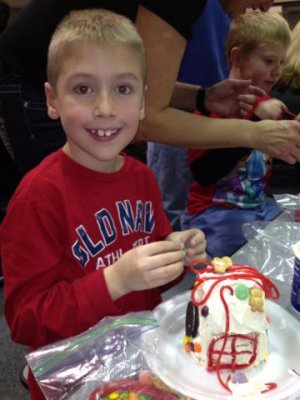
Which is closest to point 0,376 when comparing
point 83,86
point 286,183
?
point 83,86

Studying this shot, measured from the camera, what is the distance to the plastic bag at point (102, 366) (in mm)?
648

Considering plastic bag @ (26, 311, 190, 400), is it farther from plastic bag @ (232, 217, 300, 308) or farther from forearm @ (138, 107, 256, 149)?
forearm @ (138, 107, 256, 149)

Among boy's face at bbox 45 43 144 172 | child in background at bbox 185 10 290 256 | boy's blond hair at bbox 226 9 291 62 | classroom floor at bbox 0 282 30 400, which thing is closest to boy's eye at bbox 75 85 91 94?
boy's face at bbox 45 43 144 172

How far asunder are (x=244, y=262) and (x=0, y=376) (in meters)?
1.11

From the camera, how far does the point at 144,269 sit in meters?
0.77

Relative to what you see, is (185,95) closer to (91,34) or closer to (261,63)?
(261,63)

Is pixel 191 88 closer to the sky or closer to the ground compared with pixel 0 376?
closer to the sky

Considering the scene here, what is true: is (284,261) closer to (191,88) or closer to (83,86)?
(83,86)

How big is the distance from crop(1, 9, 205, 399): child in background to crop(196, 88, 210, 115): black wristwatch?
0.68 m

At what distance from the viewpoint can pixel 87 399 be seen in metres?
0.64

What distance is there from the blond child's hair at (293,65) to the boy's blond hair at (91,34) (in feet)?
4.37

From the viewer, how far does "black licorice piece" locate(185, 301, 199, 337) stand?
2.39 feet

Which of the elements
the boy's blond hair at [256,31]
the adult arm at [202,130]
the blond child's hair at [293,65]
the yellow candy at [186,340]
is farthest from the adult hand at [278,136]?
the blond child's hair at [293,65]

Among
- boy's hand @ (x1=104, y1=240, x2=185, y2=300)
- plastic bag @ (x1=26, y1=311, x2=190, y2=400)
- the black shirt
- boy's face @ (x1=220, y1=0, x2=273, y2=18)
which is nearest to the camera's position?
plastic bag @ (x1=26, y1=311, x2=190, y2=400)
